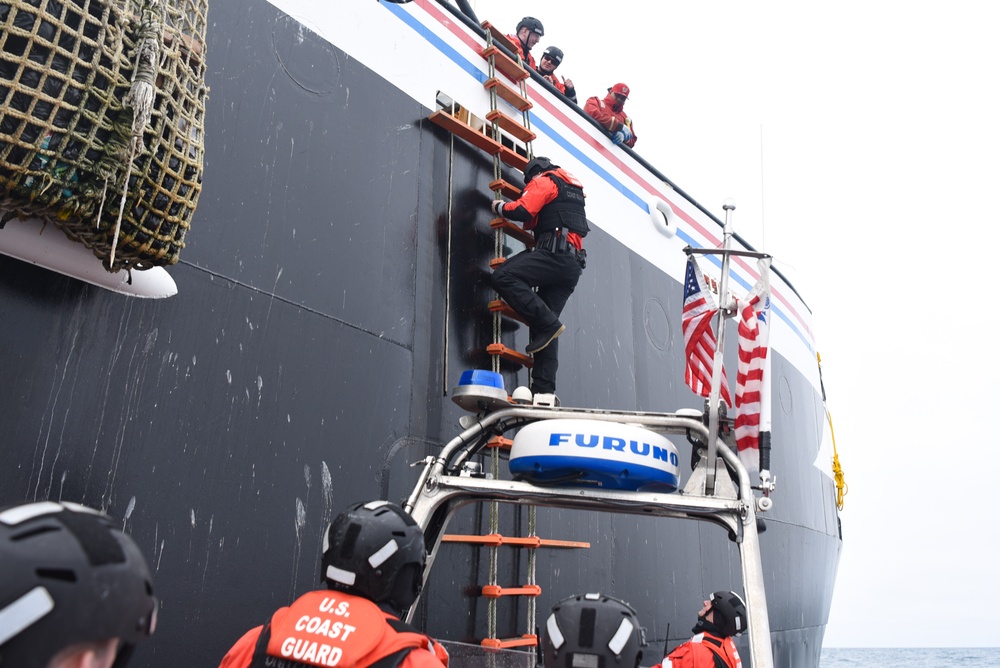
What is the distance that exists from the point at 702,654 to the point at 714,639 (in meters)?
0.11

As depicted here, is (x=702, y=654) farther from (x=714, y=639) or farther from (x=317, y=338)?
(x=317, y=338)

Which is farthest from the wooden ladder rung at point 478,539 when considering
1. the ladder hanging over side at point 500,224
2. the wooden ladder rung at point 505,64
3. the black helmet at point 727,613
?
the wooden ladder rung at point 505,64

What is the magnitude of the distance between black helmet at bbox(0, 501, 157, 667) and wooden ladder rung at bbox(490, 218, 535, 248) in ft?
10.9

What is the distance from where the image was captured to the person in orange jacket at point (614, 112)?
19.4 ft

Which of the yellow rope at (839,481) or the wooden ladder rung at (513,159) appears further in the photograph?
the yellow rope at (839,481)

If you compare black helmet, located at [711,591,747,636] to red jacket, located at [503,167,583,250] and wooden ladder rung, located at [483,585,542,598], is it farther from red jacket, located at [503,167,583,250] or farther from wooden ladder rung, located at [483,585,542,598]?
red jacket, located at [503,167,583,250]

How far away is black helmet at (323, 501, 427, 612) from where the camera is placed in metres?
1.83

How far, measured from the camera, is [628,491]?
2.47 meters

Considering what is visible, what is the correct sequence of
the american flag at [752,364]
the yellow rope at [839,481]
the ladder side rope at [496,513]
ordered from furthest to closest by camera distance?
the yellow rope at [839,481] < the ladder side rope at [496,513] < the american flag at [752,364]

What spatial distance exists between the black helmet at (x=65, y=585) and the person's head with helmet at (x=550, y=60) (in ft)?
19.8

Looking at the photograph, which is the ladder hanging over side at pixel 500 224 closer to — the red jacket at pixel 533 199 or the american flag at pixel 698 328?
the red jacket at pixel 533 199

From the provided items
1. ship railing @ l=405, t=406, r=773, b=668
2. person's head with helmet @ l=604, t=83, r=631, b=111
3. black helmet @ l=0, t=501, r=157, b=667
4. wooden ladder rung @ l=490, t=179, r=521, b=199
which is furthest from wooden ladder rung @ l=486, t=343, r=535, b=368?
black helmet @ l=0, t=501, r=157, b=667

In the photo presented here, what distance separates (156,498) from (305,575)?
64 cm

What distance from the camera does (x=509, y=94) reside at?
4.59 meters
